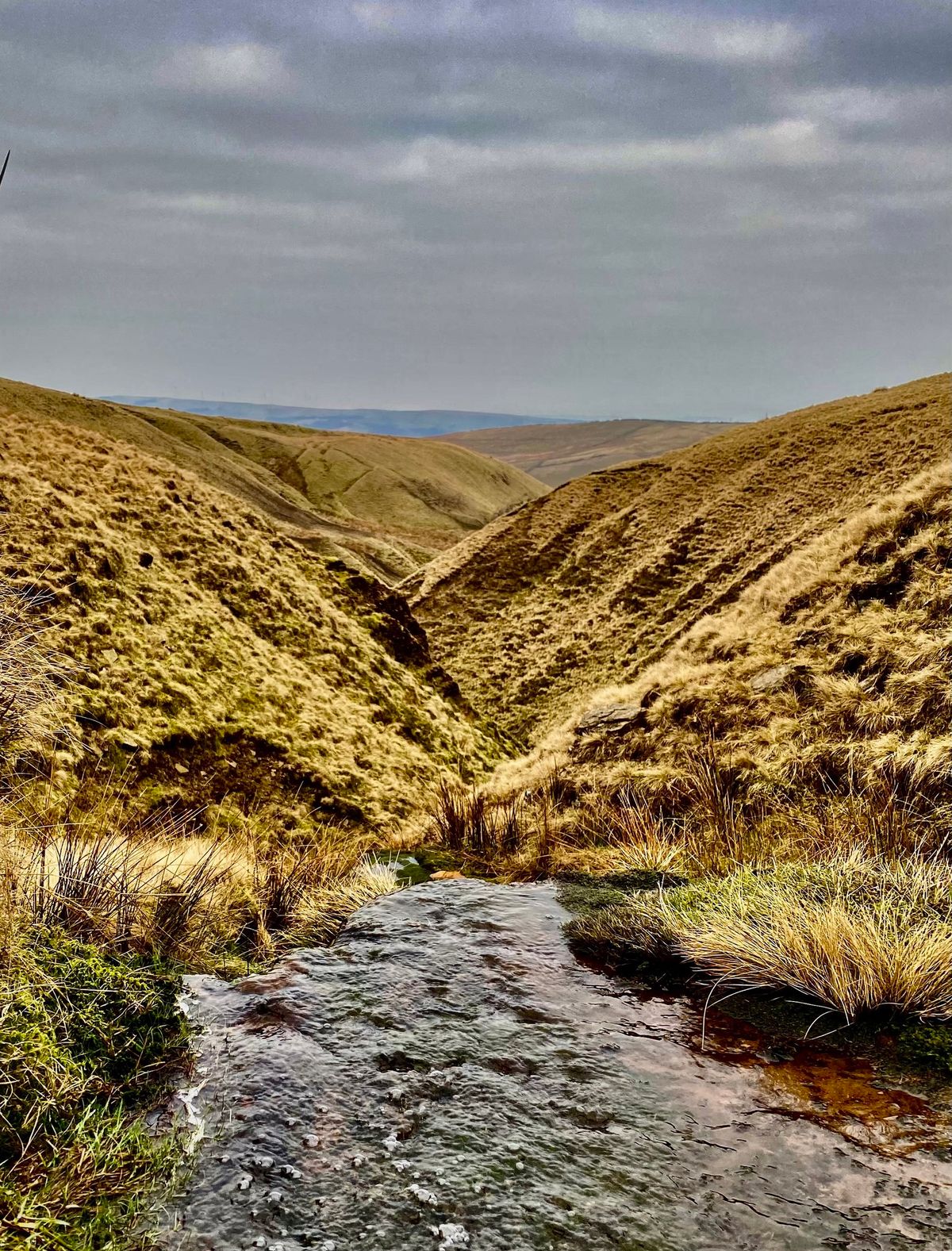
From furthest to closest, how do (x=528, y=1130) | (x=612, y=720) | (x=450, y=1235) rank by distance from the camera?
(x=612, y=720), (x=528, y=1130), (x=450, y=1235)

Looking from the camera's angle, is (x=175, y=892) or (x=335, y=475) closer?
(x=175, y=892)

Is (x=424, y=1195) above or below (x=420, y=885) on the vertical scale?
above

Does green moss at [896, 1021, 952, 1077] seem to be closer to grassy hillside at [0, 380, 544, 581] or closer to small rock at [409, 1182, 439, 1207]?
small rock at [409, 1182, 439, 1207]

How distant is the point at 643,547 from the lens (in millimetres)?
43406

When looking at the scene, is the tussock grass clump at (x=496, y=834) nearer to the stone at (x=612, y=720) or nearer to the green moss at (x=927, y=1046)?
the green moss at (x=927, y=1046)

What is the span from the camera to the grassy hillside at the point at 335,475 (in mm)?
62188

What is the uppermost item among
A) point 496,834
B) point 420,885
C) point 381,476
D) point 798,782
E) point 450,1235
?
point 381,476

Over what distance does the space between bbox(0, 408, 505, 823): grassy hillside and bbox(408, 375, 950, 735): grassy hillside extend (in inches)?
483

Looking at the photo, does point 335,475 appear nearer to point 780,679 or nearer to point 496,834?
point 780,679

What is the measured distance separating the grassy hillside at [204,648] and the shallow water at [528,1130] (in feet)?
18.8

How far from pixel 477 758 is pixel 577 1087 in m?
15.8

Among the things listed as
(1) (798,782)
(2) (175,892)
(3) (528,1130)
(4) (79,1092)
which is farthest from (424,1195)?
(1) (798,782)

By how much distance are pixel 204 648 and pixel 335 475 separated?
399ft

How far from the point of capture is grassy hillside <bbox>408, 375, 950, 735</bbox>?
3406 cm
